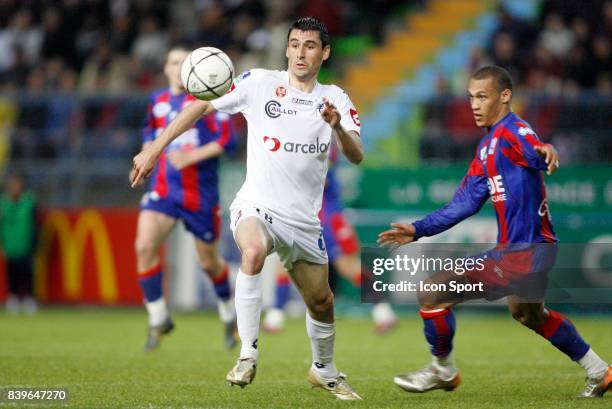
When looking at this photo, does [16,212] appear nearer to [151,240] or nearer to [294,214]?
[151,240]

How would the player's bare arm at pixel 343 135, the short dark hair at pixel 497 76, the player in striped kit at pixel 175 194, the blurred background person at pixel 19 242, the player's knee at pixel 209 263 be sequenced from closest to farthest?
the player's bare arm at pixel 343 135
the short dark hair at pixel 497 76
the player in striped kit at pixel 175 194
the player's knee at pixel 209 263
the blurred background person at pixel 19 242

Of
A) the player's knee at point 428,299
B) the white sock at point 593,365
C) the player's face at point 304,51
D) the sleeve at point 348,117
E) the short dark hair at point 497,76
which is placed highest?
the player's face at point 304,51

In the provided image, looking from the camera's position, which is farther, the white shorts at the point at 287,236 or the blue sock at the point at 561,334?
the blue sock at the point at 561,334

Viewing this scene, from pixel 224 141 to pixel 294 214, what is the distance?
3768mm

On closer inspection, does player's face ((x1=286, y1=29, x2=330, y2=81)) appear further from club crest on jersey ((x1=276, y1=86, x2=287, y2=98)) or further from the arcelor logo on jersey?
the arcelor logo on jersey

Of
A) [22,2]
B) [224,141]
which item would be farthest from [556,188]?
[22,2]

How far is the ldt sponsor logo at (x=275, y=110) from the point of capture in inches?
296

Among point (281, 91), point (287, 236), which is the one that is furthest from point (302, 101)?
point (287, 236)

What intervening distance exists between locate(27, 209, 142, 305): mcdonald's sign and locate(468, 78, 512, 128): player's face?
34.0 feet

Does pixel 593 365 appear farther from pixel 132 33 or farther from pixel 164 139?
pixel 132 33

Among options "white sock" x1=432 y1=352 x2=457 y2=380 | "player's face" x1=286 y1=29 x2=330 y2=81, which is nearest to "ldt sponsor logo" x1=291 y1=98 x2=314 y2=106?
"player's face" x1=286 y1=29 x2=330 y2=81

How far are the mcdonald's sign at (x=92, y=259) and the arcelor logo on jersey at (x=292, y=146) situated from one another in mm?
10084

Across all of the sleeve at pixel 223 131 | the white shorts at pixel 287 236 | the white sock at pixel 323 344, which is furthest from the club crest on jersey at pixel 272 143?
the sleeve at pixel 223 131

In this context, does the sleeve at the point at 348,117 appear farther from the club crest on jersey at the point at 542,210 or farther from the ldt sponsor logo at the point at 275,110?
the club crest on jersey at the point at 542,210
